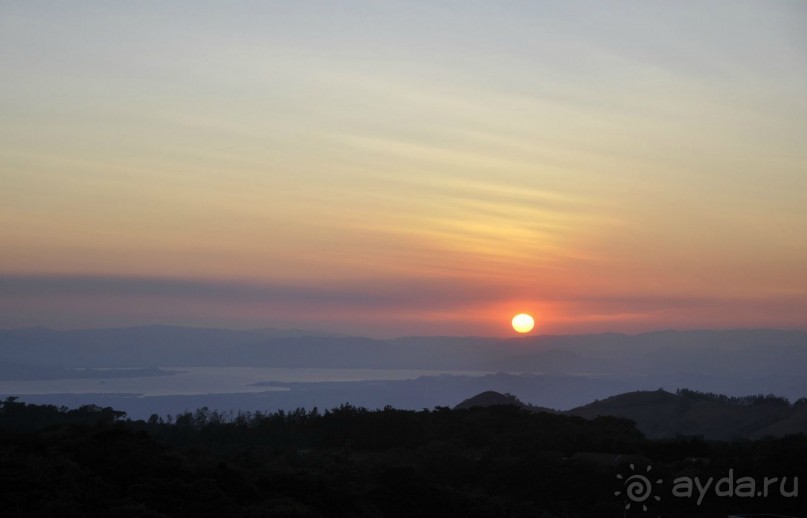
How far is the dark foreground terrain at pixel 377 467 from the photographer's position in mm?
17766

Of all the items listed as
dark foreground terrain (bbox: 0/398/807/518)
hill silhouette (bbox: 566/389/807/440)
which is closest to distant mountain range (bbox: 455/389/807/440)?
hill silhouette (bbox: 566/389/807/440)

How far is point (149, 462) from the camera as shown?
771 inches

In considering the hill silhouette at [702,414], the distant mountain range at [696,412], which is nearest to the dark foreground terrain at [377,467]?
the distant mountain range at [696,412]

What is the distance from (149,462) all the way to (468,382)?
3157 inches

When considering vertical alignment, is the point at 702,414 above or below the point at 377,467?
above

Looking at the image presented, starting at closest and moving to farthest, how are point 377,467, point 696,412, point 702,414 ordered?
point 377,467
point 702,414
point 696,412

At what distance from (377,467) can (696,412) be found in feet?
121

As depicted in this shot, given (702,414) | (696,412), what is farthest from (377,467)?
(696,412)

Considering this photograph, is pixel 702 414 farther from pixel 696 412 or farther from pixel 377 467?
pixel 377 467

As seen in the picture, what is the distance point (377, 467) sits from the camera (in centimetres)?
2395

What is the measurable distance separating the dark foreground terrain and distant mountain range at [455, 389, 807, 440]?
13.9 metres

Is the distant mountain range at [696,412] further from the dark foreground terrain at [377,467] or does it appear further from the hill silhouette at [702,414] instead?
the dark foreground terrain at [377,467]

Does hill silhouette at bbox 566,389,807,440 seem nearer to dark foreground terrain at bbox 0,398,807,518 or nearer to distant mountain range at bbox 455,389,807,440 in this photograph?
distant mountain range at bbox 455,389,807,440

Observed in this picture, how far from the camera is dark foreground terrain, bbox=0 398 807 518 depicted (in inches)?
699
